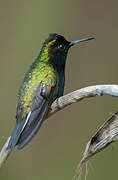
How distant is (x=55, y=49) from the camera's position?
5.37 feet

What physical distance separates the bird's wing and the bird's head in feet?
0.61

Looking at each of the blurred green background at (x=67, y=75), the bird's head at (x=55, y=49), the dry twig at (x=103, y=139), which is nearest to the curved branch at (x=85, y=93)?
the dry twig at (x=103, y=139)

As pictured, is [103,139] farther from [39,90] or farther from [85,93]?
[39,90]

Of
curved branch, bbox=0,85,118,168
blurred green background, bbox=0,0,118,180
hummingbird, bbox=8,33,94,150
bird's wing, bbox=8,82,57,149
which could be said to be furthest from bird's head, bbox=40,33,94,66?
blurred green background, bbox=0,0,118,180

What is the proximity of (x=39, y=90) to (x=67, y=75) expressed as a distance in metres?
0.98

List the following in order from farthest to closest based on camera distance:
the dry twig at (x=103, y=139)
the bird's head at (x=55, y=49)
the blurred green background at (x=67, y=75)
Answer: the blurred green background at (x=67, y=75)
the bird's head at (x=55, y=49)
the dry twig at (x=103, y=139)

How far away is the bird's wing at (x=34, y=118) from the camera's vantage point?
1248mm

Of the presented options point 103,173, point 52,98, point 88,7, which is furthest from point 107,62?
point 52,98

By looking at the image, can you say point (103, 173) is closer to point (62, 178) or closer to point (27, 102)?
point (62, 178)

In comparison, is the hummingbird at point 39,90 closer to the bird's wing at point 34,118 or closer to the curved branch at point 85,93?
the bird's wing at point 34,118

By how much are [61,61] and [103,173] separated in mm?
978

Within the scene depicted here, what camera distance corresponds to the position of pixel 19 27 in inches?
104

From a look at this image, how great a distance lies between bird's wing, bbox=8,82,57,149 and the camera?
49.1 inches

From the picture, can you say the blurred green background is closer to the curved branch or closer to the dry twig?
the curved branch
